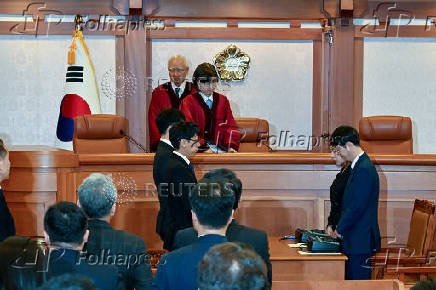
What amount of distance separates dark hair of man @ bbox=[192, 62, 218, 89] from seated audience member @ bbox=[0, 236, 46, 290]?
10.3 ft

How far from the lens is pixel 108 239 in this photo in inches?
95.3

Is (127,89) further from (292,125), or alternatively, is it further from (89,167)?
(89,167)

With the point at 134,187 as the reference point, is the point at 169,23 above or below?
above

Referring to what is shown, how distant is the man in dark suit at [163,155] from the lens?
347 cm

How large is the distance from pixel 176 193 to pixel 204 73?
1.99m

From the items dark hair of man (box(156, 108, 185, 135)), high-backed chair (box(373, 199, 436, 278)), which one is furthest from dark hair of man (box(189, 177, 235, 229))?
high-backed chair (box(373, 199, 436, 278))

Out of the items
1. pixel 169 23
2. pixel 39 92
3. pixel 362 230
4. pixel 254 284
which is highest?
pixel 169 23

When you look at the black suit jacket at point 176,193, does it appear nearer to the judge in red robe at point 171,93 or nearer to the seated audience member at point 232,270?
the seated audience member at point 232,270

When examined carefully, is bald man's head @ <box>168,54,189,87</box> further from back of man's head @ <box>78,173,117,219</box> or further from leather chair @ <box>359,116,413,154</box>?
back of man's head @ <box>78,173,117,219</box>

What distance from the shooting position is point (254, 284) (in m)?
1.40

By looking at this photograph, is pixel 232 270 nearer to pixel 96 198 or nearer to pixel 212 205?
pixel 212 205

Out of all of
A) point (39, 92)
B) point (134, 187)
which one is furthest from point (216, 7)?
point (134, 187)

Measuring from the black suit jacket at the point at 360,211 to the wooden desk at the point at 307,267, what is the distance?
16 cm

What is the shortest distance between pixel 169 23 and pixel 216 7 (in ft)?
1.79
